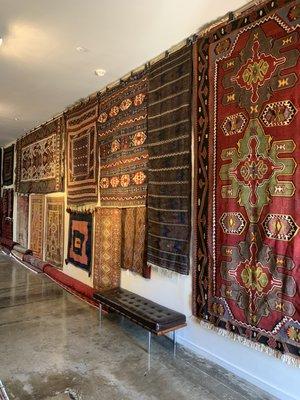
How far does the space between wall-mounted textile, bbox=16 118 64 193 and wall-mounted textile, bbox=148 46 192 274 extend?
2529 mm

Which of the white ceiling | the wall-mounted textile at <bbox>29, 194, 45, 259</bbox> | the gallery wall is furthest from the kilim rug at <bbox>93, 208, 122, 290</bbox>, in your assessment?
the wall-mounted textile at <bbox>29, 194, 45, 259</bbox>

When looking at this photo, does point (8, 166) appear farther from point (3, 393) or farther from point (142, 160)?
point (3, 393)

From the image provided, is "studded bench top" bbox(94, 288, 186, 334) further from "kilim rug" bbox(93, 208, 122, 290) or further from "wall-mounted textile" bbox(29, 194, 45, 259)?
"wall-mounted textile" bbox(29, 194, 45, 259)

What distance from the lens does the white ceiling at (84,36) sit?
241 centimetres

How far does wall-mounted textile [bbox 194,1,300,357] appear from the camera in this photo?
6.88 ft

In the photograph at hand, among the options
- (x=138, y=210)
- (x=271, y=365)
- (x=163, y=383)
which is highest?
(x=138, y=210)

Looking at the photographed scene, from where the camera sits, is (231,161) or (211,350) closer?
(231,161)

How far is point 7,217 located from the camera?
8.18m

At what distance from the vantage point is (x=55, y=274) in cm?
528

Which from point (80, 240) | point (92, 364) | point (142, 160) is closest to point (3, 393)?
point (92, 364)

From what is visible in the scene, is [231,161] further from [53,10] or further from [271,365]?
[53,10]

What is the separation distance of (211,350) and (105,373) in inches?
33.9

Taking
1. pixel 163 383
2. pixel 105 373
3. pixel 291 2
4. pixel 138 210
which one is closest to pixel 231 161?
pixel 291 2

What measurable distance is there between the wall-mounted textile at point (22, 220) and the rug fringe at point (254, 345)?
511 cm
